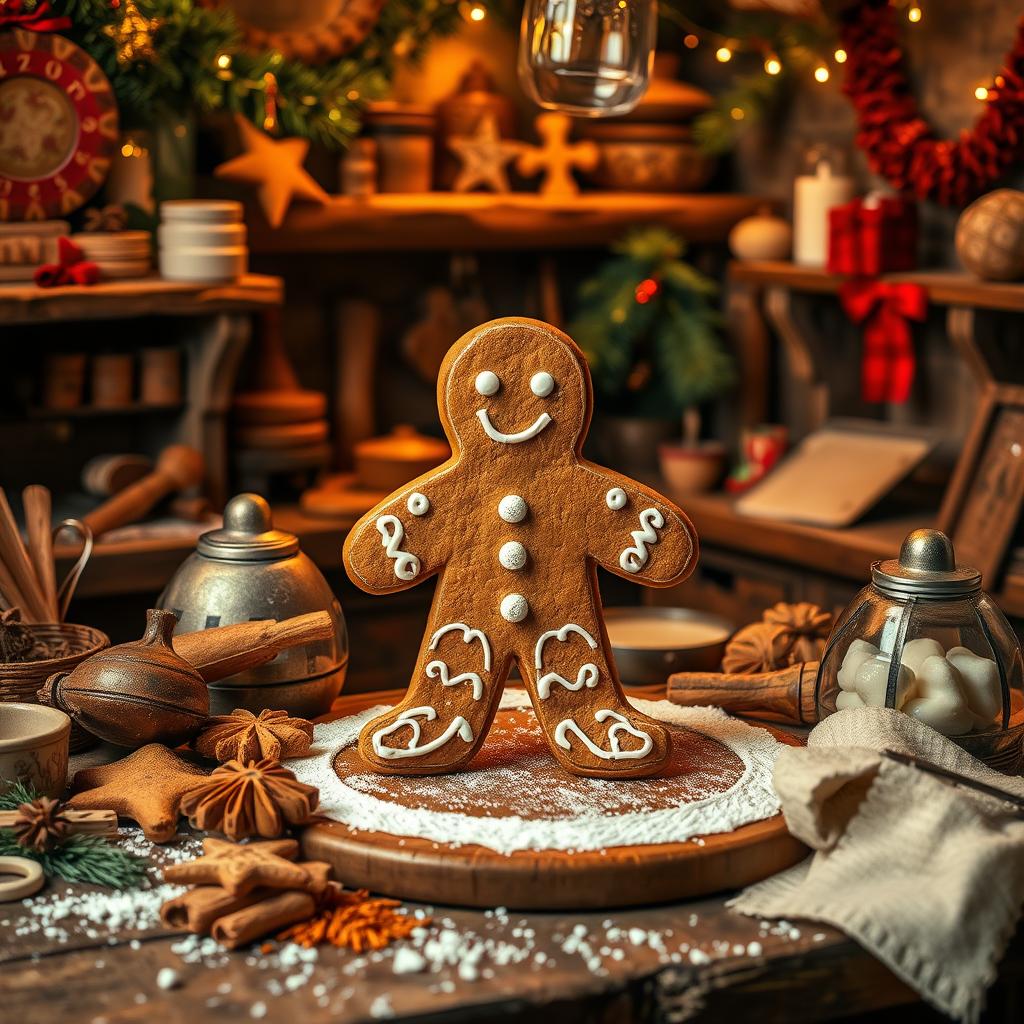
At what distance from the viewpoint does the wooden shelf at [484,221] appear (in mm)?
3236

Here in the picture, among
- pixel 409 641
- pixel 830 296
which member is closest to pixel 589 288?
pixel 830 296

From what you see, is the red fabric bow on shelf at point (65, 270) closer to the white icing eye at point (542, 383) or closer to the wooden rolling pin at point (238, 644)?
the wooden rolling pin at point (238, 644)

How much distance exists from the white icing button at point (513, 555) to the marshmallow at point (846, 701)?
13.2 inches

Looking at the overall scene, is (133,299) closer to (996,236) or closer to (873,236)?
(873,236)

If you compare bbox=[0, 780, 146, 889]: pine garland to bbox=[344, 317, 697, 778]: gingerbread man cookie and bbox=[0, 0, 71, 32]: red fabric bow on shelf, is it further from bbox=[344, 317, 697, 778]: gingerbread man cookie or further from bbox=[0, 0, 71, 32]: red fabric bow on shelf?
bbox=[0, 0, 71, 32]: red fabric bow on shelf

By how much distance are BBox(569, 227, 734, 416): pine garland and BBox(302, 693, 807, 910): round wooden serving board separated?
7.06 ft

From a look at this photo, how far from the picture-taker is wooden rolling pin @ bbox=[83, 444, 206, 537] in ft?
9.54

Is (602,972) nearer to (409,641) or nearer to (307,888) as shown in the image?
(307,888)

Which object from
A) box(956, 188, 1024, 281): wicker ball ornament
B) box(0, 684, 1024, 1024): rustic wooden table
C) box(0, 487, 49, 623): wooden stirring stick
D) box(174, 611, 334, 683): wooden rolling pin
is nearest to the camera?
box(0, 684, 1024, 1024): rustic wooden table

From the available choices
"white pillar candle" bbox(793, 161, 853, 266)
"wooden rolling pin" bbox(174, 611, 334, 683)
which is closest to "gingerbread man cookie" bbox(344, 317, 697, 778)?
"wooden rolling pin" bbox(174, 611, 334, 683)

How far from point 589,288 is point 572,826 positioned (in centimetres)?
233

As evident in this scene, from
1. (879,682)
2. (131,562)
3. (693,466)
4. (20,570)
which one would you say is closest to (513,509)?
(879,682)

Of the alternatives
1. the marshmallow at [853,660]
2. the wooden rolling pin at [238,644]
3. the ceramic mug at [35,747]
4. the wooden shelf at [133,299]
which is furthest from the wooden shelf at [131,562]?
the marshmallow at [853,660]

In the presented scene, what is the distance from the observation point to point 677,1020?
1159 millimetres
